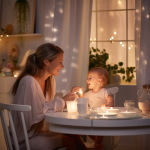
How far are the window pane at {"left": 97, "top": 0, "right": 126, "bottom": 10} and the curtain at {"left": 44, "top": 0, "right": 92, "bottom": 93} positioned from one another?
654 mm

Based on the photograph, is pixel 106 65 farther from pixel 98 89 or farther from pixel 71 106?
pixel 71 106

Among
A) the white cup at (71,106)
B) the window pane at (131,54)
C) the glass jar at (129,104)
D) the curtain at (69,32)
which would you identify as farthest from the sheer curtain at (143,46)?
the white cup at (71,106)

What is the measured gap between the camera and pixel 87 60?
282cm

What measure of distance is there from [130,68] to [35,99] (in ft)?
6.39

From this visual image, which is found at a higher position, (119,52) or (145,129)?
(119,52)

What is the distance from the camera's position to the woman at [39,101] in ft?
4.77

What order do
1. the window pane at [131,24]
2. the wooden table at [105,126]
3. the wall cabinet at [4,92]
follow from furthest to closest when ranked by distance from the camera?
the window pane at [131,24] → the wall cabinet at [4,92] → the wooden table at [105,126]

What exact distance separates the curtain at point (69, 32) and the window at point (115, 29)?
2.16 feet

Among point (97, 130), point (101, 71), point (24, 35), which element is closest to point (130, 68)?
point (101, 71)

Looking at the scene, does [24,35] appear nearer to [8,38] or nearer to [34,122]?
[8,38]

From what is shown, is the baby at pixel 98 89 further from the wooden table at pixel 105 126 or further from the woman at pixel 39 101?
the wooden table at pixel 105 126

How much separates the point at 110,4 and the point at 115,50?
729 mm

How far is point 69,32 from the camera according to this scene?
2785 millimetres

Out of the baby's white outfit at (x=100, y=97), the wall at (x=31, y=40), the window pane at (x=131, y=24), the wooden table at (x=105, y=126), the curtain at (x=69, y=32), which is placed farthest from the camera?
the window pane at (x=131, y=24)
